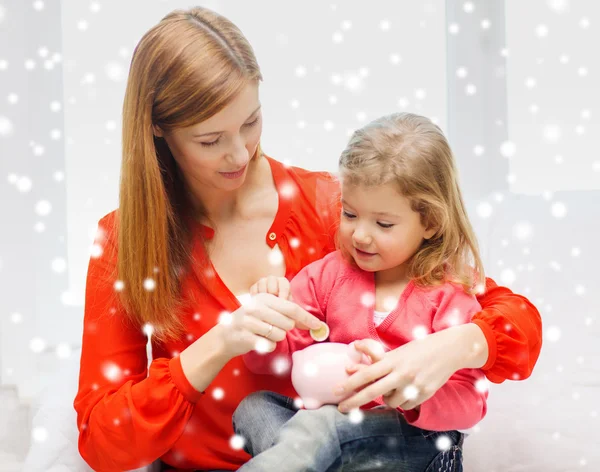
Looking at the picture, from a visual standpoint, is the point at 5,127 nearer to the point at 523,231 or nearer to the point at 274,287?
the point at 274,287

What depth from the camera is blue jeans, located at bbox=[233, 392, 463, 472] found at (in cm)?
104

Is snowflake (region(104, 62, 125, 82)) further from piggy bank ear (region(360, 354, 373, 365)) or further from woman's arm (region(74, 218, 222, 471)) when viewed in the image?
piggy bank ear (region(360, 354, 373, 365))

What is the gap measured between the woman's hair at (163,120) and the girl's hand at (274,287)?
0.21 metres

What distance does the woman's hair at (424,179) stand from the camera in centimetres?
124

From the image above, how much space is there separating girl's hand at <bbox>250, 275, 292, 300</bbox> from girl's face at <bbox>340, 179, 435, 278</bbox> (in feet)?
0.45

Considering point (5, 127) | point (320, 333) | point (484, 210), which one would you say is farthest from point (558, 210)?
point (5, 127)

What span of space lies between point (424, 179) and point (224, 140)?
0.36 m

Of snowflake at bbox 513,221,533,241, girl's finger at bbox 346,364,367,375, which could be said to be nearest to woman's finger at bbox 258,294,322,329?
girl's finger at bbox 346,364,367,375

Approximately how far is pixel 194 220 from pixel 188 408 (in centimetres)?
41

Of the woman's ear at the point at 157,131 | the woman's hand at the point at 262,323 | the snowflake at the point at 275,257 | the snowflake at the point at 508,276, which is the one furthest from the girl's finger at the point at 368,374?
the snowflake at the point at 508,276

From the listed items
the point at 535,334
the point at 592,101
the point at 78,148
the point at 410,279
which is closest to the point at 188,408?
the point at 410,279

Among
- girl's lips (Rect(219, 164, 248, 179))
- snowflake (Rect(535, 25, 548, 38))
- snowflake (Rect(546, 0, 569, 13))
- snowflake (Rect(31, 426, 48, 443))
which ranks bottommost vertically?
snowflake (Rect(31, 426, 48, 443))

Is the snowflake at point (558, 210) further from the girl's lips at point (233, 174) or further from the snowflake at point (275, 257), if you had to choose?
the girl's lips at point (233, 174)

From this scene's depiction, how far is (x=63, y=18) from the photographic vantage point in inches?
89.9
